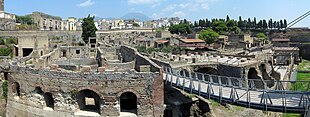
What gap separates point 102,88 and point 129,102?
113 inches

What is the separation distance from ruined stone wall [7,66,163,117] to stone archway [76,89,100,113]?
39 centimetres

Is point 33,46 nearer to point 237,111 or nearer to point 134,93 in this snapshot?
point 134,93

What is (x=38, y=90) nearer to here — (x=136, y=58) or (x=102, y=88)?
(x=102, y=88)

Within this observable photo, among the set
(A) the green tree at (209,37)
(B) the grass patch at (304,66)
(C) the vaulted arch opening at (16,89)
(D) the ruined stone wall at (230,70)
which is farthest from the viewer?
(A) the green tree at (209,37)

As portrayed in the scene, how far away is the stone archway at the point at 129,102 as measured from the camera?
2411 cm

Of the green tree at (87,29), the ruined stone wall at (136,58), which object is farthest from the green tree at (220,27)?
the ruined stone wall at (136,58)

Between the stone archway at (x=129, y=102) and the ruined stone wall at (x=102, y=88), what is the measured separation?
3.40ft

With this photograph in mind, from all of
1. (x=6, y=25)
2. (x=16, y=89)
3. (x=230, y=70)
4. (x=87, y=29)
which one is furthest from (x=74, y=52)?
(x=230, y=70)

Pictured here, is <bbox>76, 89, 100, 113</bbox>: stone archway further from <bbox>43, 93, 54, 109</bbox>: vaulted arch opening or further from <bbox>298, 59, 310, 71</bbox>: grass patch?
<bbox>298, 59, 310, 71</bbox>: grass patch

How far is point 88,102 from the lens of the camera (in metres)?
26.3

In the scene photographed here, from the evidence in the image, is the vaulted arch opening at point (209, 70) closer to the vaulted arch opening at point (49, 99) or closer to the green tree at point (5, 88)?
the vaulted arch opening at point (49, 99)

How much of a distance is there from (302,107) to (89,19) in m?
48.6

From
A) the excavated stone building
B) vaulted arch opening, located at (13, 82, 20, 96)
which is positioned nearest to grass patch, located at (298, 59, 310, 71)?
the excavated stone building

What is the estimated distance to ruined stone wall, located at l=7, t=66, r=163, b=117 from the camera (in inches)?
901
